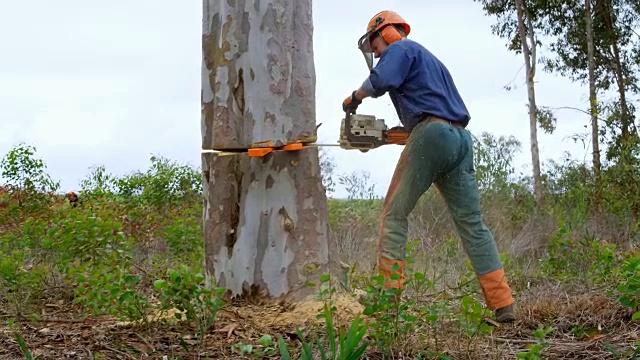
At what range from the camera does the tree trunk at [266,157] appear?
560 cm

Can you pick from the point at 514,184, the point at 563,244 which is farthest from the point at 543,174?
the point at 563,244

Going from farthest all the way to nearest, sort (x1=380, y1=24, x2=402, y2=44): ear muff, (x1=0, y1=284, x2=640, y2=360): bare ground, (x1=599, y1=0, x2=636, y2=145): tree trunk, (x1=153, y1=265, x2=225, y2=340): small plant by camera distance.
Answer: (x1=599, y1=0, x2=636, y2=145): tree trunk < (x1=380, y1=24, x2=402, y2=44): ear muff < (x1=0, y1=284, x2=640, y2=360): bare ground < (x1=153, y1=265, x2=225, y2=340): small plant

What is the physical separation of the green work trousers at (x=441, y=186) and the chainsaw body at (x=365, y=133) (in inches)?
10.3

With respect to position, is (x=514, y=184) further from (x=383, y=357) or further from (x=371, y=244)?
(x=383, y=357)

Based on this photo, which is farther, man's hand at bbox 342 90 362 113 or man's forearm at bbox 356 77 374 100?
man's hand at bbox 342 90 362 113

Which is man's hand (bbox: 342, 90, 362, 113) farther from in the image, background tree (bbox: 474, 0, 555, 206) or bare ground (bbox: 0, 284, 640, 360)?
background tree (bbox: 474, 0, 555, 206)

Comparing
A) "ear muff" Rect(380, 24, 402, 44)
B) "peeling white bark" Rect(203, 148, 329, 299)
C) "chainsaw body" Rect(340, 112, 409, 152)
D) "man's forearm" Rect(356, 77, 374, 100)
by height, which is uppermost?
"ear muff" Rect(380, 24, 402, 44)

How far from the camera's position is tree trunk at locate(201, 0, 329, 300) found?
5602 mm

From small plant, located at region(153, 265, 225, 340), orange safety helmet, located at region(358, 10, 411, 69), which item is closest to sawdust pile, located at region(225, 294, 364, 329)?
small plant, located at region(153, 265, 225, 340)

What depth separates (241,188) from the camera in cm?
572

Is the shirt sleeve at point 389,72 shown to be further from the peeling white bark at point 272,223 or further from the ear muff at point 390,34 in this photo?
the peeling white bark at point 272,223

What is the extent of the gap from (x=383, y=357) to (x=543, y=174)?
15.2 metres

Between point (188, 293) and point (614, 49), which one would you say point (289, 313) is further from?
point (614, 49)

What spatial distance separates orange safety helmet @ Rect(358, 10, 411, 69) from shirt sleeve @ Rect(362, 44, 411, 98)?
0.28 meters
